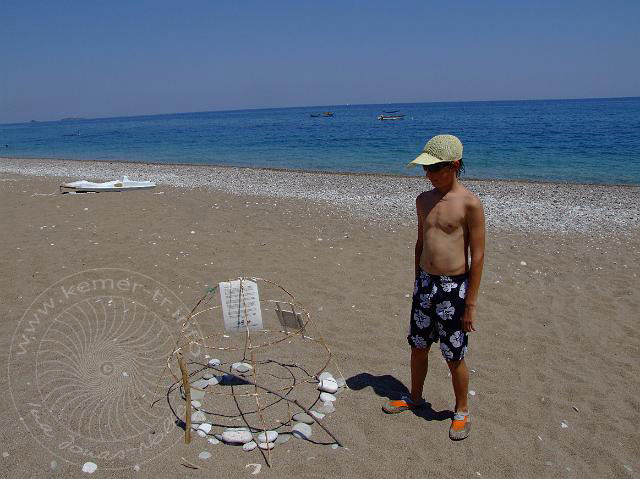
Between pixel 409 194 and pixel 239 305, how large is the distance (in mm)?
9781

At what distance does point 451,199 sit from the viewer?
3.23 metres

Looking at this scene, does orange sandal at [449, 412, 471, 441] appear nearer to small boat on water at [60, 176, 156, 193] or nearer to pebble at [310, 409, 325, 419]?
pebble at [310, 409, 325, 419]

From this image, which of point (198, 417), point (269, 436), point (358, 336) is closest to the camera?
point (269, 436)

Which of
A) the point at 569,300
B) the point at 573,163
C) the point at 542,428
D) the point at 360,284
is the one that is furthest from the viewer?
the point at 573,163

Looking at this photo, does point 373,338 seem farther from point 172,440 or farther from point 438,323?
point 172,440

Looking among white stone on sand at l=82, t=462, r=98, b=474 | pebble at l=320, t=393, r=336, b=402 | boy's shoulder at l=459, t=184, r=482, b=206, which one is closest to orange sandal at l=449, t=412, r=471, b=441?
pebble at l=320, t=393, r=336, b=402

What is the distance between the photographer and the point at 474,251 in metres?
3.20

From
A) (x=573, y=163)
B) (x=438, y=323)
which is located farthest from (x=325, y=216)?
(x=573, y=163)

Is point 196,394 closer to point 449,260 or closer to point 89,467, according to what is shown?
point 89,467

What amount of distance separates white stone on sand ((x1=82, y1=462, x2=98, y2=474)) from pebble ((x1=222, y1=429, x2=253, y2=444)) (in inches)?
30.9

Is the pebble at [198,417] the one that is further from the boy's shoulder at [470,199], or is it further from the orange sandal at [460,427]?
the boy's shoulder at [470,199]

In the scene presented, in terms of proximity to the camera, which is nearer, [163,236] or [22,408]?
[22,408]

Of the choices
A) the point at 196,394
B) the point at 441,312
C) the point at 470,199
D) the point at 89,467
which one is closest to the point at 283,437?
the point at 196,394

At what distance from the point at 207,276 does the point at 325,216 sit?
413 cm
